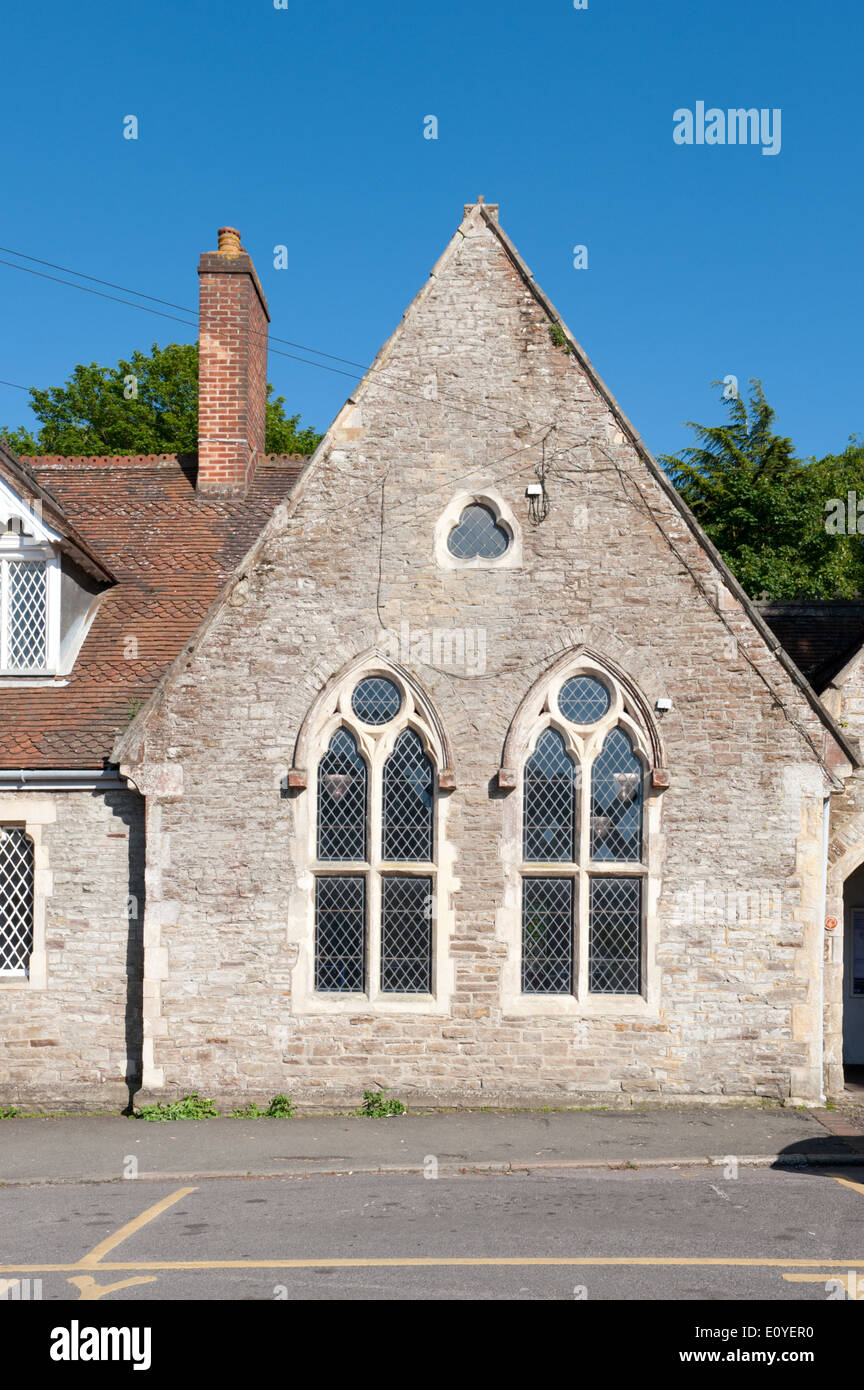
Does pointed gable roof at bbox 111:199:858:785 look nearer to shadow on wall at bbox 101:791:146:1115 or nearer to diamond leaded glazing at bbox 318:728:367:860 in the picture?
shadow on wall at bbox 101:791:146:1115

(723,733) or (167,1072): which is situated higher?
(723,733)

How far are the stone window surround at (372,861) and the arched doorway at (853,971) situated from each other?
6.00 metres

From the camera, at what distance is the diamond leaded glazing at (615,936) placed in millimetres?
12273

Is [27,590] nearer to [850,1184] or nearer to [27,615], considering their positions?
[27,615]

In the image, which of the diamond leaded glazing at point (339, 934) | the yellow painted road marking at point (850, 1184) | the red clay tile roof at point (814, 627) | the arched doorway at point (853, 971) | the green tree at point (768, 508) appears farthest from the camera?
the green tree at point (768, 508)

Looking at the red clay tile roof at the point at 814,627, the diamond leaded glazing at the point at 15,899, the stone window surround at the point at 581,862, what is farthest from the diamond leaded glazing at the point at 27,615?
the red clay tile roof at the point at 814,627

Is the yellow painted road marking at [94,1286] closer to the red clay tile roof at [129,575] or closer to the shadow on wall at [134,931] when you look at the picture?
the shadow on wall at [134,931]

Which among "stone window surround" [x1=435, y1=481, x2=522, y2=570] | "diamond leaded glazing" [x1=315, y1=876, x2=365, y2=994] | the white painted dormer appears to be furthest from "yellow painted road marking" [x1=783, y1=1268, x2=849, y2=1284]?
the white painted dormer

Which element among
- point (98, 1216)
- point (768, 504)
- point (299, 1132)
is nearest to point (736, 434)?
point (768, 504)

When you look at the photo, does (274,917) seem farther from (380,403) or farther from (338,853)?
(380,403)

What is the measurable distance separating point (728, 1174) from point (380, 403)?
8676 mm

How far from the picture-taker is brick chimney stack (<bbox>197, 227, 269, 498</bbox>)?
17.2 metres

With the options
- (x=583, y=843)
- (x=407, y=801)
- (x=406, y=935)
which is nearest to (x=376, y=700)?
(x=407, y=801)
